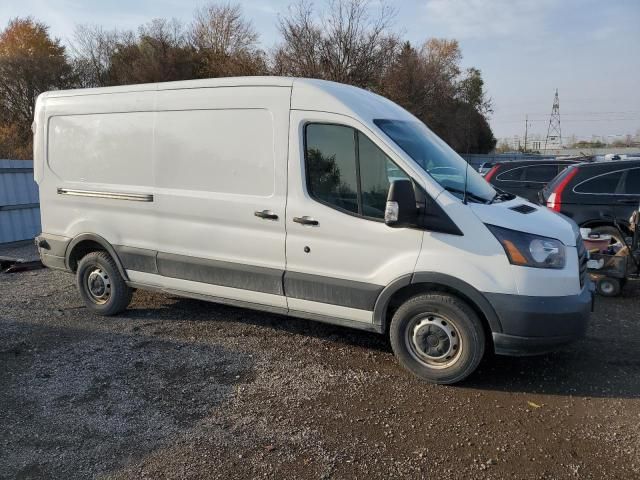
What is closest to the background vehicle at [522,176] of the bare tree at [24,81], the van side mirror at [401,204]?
the van side mirror at [401,204]

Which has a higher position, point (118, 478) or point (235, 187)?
point (235, 187)

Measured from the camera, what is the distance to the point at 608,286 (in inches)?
258

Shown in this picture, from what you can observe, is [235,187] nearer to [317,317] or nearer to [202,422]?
[317,317]

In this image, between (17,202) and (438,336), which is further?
(17,202)

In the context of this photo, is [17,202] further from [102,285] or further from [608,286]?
[608,286]

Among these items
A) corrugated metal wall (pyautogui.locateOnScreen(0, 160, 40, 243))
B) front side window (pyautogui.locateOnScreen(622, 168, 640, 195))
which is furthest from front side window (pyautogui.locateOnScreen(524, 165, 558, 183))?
corrugated metal wall (pyautogui.locateOnScreen(0, 160, 40, 243))

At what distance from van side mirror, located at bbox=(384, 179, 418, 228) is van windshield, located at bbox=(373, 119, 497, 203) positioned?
36 centimetres

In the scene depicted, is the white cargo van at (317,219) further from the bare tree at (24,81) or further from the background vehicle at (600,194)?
the bare tree at (24,81)

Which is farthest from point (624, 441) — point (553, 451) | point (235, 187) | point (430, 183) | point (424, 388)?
point (235, 187)

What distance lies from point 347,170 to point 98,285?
3.34 m

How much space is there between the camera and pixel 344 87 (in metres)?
4.53

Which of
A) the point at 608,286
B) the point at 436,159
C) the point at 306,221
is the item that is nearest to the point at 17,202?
the point at 306,221

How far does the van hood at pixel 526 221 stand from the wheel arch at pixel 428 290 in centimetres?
52

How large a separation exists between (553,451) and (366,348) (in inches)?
76.2
